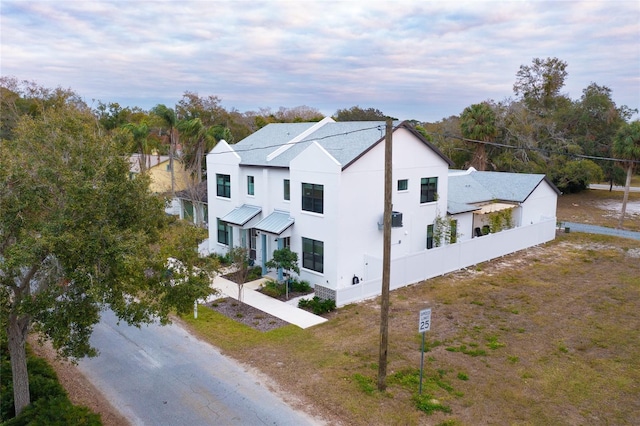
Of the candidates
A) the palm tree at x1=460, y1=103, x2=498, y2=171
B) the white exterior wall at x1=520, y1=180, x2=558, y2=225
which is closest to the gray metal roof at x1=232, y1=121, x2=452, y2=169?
the white exterior wall at x1=520, y1=180, x2=558, y2=225

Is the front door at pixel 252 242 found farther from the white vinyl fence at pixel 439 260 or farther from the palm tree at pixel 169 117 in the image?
the palm tree at pixel 169 117

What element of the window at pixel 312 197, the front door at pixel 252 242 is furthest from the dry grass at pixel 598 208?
the front door at pixel 252 242

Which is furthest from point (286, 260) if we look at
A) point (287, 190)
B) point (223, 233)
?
point (223, 233)

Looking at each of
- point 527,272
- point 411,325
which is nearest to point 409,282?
point 411,325

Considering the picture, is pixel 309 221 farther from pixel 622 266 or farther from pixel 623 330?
pixel 622 266

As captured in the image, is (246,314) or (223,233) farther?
(223,233)

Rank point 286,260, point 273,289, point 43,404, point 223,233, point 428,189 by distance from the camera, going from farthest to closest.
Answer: point 223,233 → point 428,189 → point 273,289 → point 286,260 → point 43,404

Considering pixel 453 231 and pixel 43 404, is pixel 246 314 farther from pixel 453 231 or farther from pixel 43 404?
pixel 453 231
